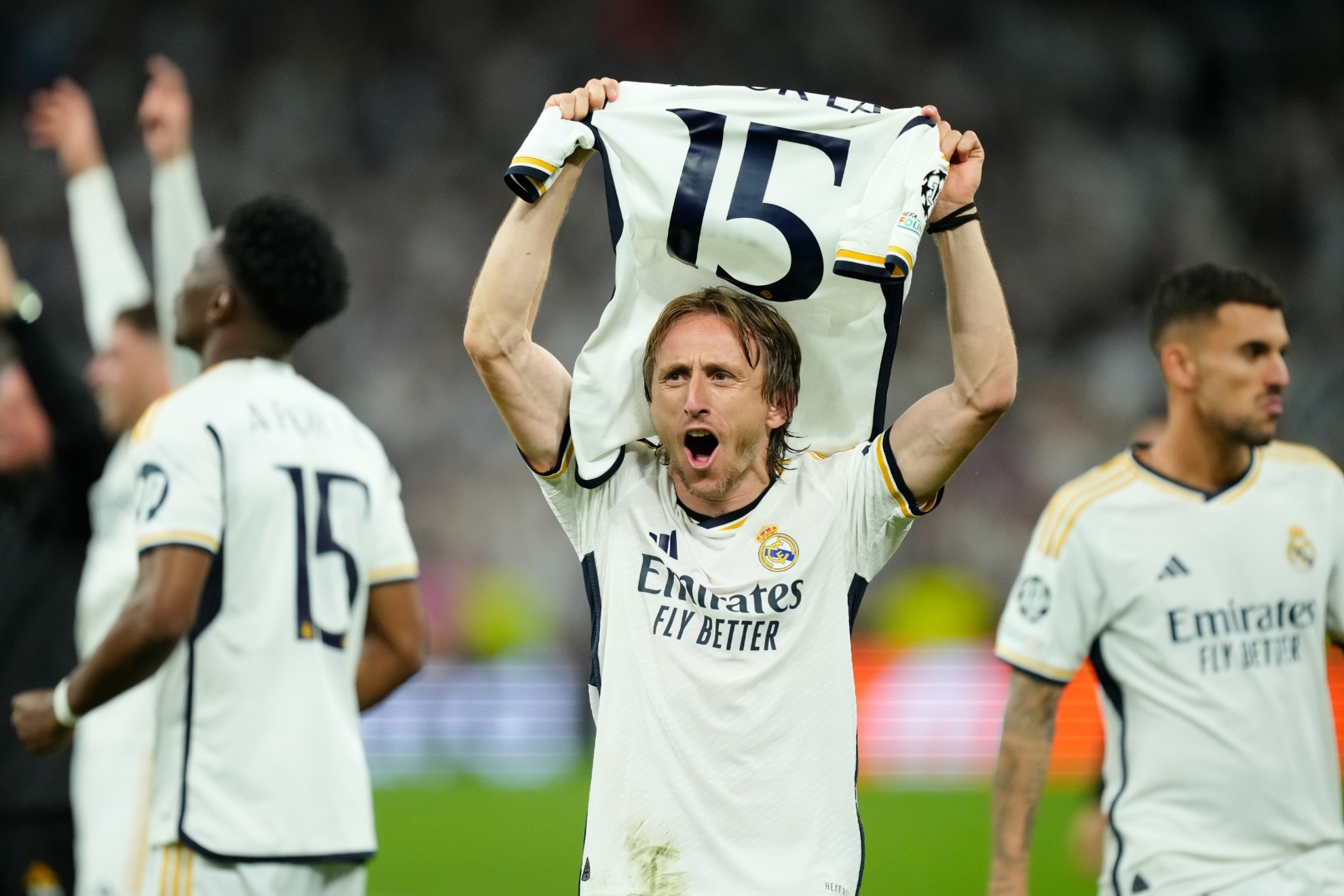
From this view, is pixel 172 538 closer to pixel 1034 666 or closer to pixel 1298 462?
pixel 1034 666

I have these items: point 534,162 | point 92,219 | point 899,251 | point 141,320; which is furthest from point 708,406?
point 92,219

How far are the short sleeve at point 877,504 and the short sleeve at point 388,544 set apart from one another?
1526 millimetres

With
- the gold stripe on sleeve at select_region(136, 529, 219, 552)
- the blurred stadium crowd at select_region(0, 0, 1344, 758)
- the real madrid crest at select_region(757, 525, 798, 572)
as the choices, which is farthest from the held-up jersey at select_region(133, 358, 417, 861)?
the blurred stadium crowd at select_region(0, 0, 1344, 758)

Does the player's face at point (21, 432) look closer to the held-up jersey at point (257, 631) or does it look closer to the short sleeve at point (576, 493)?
the held-up jersey at point (257, 631)

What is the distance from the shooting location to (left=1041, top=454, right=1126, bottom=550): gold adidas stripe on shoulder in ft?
14.8

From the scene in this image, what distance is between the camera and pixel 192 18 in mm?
20312

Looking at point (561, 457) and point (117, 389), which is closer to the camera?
point (561, 457)

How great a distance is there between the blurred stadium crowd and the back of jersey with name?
42.6ft

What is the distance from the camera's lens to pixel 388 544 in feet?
14.4

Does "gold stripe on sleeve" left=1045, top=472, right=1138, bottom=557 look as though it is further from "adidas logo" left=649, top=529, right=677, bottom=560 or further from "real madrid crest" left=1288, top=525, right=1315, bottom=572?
"adidas logo" left=649, top=529, right=677, bottom=560

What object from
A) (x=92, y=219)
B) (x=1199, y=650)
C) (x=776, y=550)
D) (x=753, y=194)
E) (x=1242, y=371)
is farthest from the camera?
(x=92, y=219)

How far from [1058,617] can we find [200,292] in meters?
2.69

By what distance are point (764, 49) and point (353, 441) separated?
54.6 feet

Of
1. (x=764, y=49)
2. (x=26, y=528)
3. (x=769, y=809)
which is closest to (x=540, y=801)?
(x=26, y=528)
